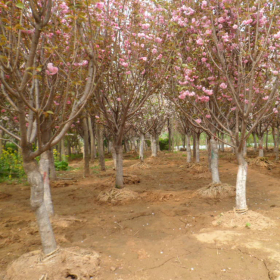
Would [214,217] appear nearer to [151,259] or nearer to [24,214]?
[151,259]

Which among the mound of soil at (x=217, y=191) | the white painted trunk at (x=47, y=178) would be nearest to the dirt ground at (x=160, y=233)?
the mound of soil at (x=217, y=191)

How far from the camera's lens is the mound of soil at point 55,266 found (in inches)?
131

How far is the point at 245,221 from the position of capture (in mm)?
5242

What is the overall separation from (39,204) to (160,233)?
2.79m

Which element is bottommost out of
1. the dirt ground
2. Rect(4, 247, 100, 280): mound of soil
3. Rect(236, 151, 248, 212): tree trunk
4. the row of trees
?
the dirt ground

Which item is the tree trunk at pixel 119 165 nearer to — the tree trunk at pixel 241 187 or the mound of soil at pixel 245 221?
the mound of soil at pixel 245 221

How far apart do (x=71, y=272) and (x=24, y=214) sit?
12.8 ft

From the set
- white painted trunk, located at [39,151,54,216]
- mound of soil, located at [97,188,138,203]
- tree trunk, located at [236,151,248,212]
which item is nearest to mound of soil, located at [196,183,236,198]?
→ tree trunk, located at [236,151,248,212]

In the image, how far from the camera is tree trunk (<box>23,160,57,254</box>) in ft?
11.7

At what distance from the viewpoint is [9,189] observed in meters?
10.1

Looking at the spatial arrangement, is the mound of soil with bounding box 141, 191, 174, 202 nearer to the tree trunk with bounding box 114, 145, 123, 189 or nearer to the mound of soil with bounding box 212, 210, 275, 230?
the tree trunk with bounding box 114, 145, 123, 189

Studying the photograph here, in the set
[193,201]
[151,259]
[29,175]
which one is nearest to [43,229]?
[29,175]

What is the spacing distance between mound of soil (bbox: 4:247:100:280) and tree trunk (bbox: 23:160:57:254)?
17 cm

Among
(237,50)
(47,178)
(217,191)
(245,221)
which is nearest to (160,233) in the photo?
(245,221)
